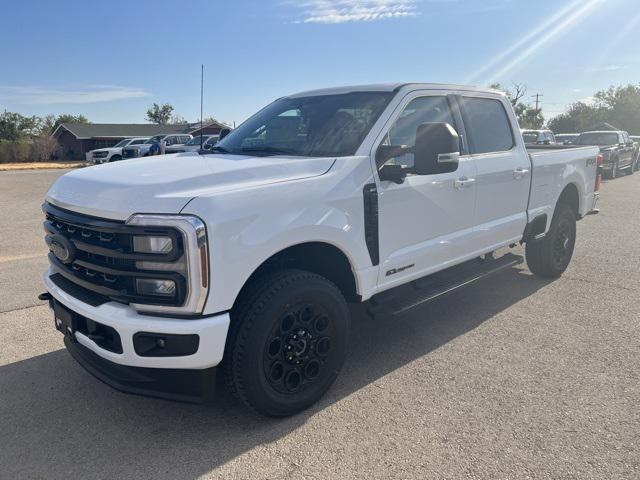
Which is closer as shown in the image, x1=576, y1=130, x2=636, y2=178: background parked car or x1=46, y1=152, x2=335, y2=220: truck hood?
x1=46, y1=152, x2=335, y2=220: truck hood

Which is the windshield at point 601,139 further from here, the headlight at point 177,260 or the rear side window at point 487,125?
the headlight at point 177,260

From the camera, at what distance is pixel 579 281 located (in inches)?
235

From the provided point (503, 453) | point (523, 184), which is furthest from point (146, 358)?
point (523, 184)

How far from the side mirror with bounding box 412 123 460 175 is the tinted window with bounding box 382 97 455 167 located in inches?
11.1

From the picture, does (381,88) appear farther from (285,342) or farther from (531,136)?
(531,136)

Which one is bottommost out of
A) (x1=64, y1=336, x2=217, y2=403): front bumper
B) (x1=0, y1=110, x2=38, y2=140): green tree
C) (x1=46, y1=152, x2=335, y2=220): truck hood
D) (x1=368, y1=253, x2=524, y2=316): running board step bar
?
(x1=64, y1=336, x2=217, y2=403): front bumper

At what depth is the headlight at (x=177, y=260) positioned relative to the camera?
2496 millimetres

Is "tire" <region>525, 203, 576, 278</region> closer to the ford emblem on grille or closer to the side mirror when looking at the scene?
the side mirror

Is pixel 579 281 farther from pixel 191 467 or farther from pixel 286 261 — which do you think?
pixel 191 467

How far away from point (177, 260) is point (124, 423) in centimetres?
130

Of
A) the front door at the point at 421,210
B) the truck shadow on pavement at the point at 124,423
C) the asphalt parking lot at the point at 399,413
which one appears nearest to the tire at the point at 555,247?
the asphalt parking lot at the point at 399,413

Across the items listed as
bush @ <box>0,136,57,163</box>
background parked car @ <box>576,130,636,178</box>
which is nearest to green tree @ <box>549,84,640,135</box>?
background parked car @ <box>576,130,636,178</box>

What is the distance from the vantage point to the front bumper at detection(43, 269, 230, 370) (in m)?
2.58

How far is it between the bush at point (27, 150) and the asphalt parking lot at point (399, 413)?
55.0m
